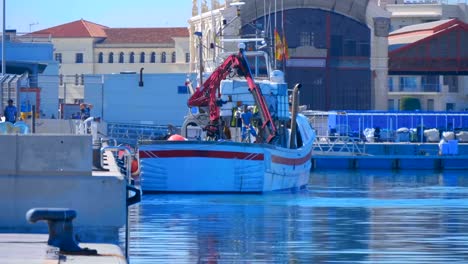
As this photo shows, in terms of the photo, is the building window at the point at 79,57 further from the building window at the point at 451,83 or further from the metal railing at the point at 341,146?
the metal railing at the point at 341,146

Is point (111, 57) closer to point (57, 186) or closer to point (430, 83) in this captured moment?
point (430, 83)

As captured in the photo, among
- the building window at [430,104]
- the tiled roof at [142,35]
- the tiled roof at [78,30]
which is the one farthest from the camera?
the tiled roof at [142,35]

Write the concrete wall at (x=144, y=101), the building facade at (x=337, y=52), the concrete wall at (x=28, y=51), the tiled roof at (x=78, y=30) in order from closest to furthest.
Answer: the concrete wall at (x=144, y=101)
the concrete wall at (x=28, y=51)
the building facade at (x=337, y=52)
the tiled roof at (x=78, y=30)

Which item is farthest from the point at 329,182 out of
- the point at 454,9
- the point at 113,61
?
the point at 113,61

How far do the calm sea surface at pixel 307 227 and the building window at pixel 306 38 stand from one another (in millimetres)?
42659

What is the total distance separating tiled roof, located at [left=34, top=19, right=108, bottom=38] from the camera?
142m

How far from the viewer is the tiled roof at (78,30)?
142250 mm

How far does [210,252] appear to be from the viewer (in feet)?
77.6

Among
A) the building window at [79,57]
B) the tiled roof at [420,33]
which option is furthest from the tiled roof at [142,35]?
the tiled roof at [420,33]

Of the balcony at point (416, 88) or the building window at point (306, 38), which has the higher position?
the building window at point (306, 38)

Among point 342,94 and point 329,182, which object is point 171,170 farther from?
point 342,94

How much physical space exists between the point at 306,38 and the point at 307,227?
60961mm

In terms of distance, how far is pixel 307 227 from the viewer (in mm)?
29766

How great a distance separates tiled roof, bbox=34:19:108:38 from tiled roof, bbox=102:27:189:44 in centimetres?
120
